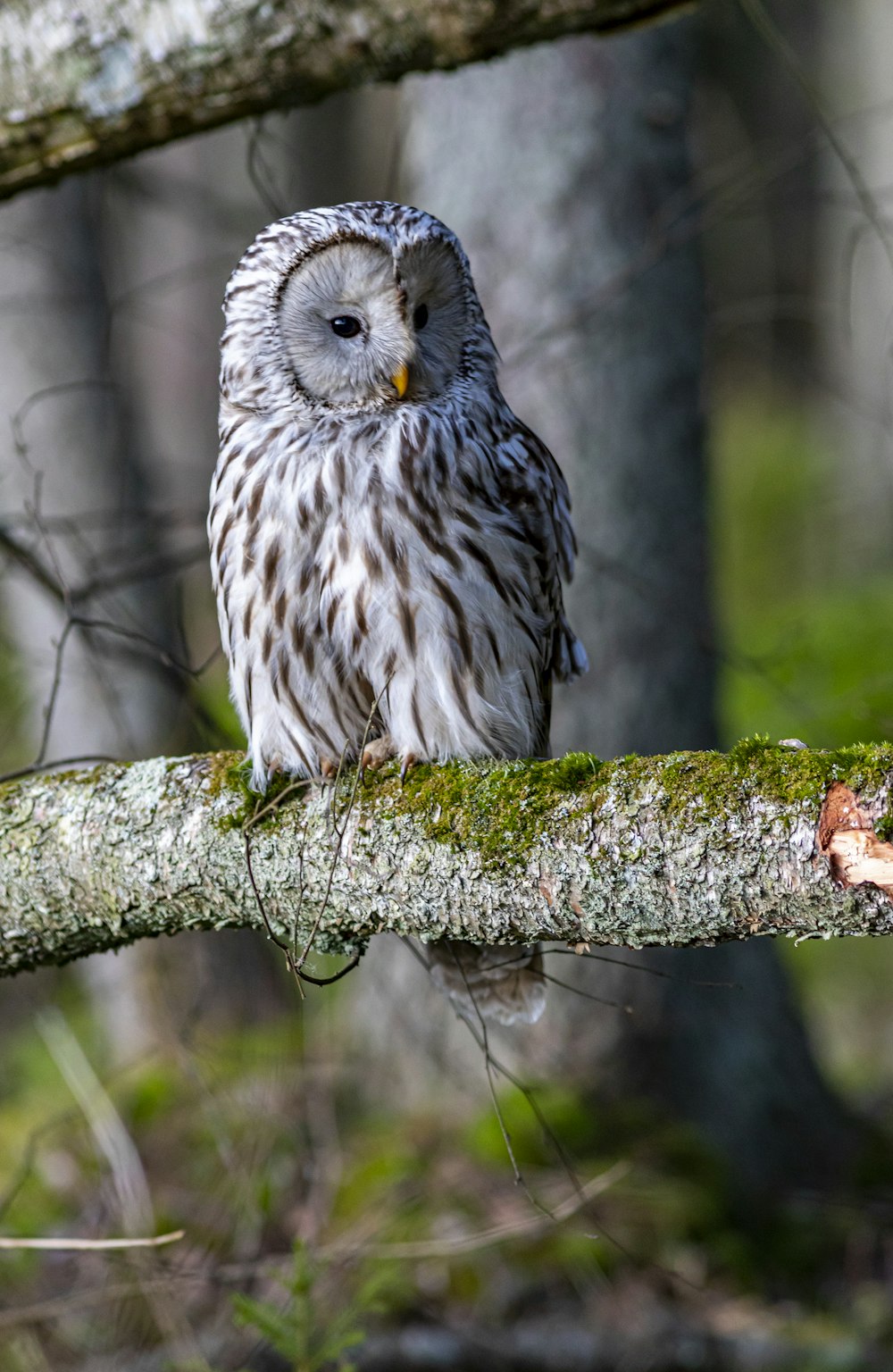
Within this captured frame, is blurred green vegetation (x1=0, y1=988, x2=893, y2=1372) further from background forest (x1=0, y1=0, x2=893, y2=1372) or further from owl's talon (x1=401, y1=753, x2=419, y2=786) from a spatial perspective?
owl's talon (x1=401, y1=753, x2=419, y2=786)

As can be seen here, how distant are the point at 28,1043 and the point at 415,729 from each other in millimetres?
5053

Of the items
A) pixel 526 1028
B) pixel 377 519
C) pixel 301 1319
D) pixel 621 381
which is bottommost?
pixel 526 1028

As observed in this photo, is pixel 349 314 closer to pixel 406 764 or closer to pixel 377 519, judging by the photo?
pixel 377 519

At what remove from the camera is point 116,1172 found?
4082mm

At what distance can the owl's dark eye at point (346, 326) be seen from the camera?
3.35 metres

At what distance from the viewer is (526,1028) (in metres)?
5.22

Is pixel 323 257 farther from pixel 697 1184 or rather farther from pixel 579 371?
pixel 697 1184

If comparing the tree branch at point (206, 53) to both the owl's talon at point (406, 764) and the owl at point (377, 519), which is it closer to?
the owl at point (377, 519)

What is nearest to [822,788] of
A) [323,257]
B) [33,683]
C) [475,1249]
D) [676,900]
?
[676,900]

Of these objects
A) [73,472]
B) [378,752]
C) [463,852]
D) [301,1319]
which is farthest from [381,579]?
[73,472]

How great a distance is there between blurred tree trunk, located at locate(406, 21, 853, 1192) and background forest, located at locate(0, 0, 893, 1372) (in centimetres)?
1

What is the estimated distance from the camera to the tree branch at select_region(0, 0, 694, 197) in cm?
312

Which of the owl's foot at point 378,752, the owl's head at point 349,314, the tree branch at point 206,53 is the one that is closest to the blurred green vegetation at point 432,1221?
the owl's foot at point 378,752

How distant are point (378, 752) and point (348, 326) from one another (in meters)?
Result: 1.06
